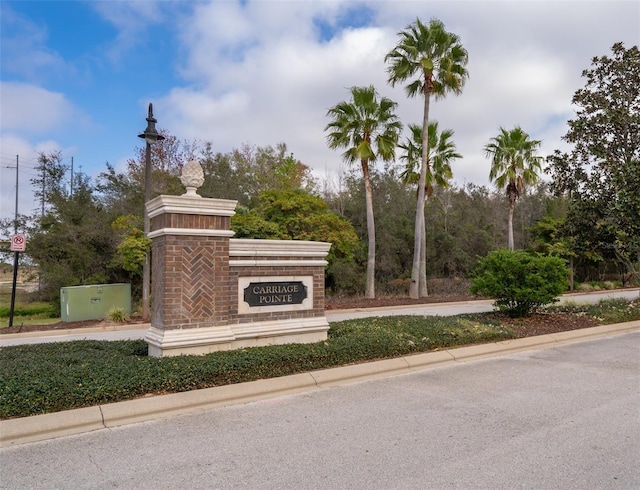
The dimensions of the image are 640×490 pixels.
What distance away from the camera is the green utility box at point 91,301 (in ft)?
50.6

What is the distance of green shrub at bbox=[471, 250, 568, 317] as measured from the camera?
408 inches

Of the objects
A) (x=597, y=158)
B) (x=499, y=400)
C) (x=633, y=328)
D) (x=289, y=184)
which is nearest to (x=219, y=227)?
(x=499, y=400)

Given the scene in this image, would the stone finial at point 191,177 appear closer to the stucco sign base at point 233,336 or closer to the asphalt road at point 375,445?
the stucco sign base at point 233,336

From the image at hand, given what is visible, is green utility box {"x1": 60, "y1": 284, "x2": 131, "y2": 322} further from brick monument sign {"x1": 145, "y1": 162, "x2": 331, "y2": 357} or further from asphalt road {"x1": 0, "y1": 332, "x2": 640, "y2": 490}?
asphalt road {"x1": 0, "y1": 332, "x2": 640, "y2": 490}

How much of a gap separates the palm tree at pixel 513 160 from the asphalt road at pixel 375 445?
21.5m

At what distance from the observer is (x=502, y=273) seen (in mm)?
10727

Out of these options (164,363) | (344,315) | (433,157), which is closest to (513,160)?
(433,157)

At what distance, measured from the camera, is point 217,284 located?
6.73 meters

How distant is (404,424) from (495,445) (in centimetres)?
91

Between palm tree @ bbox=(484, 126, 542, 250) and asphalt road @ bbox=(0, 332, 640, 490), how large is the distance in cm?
2145

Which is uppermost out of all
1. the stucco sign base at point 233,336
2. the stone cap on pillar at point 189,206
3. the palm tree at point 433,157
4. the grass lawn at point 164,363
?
the palm tree at point 433,157

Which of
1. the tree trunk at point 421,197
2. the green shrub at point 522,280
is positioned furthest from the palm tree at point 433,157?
the green shrub at point 522,280

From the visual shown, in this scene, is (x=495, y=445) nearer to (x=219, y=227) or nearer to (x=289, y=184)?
(x=219, y=227)

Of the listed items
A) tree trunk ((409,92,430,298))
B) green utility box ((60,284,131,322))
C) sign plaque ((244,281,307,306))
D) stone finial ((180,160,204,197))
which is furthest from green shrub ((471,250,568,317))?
green utility box ((60,284,131,322))
